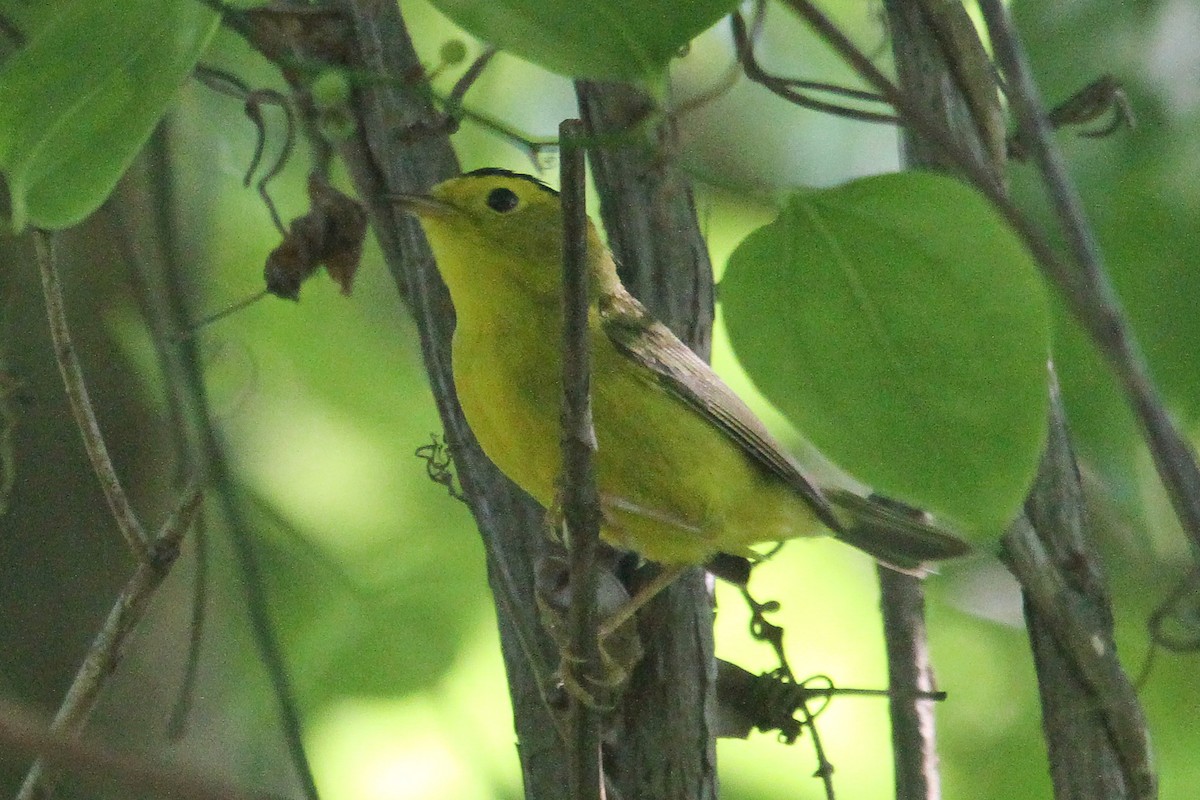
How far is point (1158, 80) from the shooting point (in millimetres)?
3129

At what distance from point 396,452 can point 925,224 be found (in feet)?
9.32

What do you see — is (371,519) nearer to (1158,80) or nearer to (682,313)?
(682,313)

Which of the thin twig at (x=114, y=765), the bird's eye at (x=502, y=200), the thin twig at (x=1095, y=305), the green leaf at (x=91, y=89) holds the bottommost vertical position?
the thin twig at (x=114, y=765)

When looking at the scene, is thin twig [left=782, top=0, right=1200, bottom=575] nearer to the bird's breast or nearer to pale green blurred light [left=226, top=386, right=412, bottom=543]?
the bird's breast

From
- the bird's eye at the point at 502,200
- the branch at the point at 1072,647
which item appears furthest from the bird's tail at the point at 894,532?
the bird's eye at the point at 502,200

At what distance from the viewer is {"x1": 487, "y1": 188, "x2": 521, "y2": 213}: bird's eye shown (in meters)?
3.08

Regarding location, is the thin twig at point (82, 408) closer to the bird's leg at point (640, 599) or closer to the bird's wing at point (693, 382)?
the bird's leg at point (640, 599)

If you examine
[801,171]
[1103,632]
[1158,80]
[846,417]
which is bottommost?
[846,417]

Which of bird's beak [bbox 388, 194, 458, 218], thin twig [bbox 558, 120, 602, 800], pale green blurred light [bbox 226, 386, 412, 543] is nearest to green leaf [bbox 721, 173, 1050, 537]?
thin twig [bbox 558, 120, 602, 800]

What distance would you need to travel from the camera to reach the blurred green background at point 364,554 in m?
3.52

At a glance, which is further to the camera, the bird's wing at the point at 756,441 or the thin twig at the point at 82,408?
the bird's wing at the point at 756,441

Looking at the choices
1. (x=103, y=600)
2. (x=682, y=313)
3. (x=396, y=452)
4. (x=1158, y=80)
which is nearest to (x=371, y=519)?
(x=396, y=452)

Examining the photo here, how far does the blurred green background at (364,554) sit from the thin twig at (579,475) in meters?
1.54

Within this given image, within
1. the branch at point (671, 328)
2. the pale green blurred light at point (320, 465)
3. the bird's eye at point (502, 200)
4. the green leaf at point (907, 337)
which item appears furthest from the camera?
the pale green blurred light at point (320, 465)
